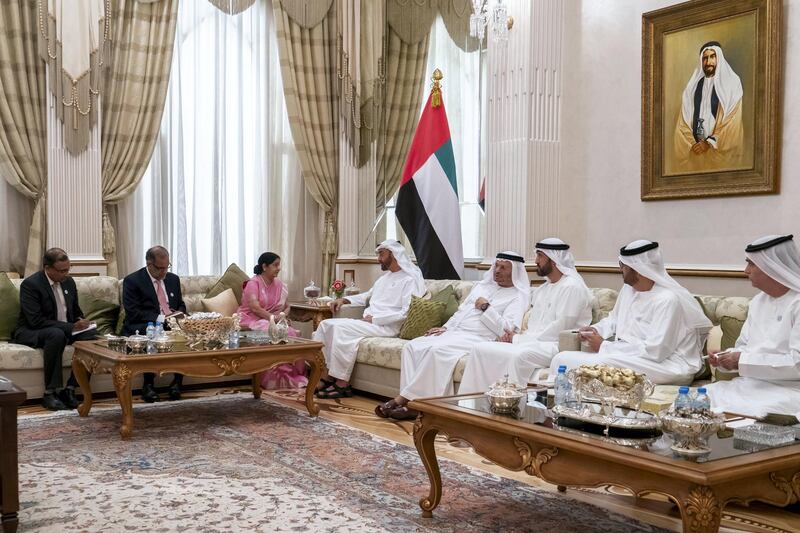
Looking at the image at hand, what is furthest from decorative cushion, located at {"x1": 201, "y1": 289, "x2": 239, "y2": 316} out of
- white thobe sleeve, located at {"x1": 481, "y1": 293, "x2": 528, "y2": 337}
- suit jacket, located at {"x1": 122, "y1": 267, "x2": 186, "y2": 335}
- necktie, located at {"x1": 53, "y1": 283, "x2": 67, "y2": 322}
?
white thobe sleeve, located at {"x1": 481, "y1": 293, "x2": 528, "y2": 337}

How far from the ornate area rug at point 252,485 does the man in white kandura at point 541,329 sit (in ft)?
2.80

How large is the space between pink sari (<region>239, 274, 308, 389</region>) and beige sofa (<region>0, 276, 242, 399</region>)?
0.42 meters

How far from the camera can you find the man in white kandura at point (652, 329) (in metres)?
4.72

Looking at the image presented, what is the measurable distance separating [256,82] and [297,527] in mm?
5998

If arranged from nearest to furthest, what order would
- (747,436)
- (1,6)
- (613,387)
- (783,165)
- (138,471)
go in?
(747,436) < (613,387) < (138,471) < (783,165) < (1,6)

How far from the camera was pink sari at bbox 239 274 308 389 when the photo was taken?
7.30 metres

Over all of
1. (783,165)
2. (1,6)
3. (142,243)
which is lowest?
(142,243)

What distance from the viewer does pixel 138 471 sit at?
175 inches

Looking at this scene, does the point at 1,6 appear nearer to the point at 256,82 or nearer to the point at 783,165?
the point at 256,82

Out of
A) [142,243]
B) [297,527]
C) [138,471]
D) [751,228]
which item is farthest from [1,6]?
[751,228]

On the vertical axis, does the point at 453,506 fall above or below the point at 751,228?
below

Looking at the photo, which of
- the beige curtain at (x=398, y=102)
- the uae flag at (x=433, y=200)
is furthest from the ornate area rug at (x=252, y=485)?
the beige curtain at (x=398, y=102)

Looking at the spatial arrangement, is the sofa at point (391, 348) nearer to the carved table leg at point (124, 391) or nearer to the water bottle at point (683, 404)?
the carved table leg at point (124, 391)

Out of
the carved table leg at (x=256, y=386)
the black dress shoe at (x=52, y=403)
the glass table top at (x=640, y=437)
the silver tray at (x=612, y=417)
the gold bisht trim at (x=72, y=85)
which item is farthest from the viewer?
the gold bisht trim at (x=72, y=85)
